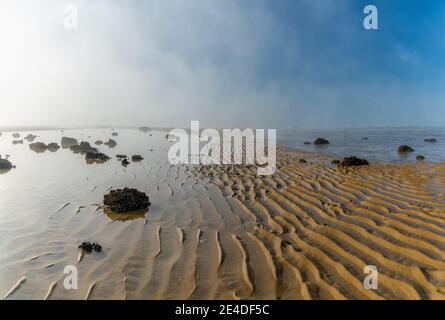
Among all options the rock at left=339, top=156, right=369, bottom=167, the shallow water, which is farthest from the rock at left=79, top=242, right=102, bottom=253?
the shallow water

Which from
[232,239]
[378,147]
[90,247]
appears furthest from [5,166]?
[378,147]

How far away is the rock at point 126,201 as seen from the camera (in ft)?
26.0

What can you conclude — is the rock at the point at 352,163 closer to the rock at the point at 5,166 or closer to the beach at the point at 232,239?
the beach at the point at 232,239

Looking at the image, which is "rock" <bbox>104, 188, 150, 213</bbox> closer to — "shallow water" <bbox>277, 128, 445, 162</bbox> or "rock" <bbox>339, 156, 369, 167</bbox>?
"rock" <bbox>339, 156, 369, 167</bbox>

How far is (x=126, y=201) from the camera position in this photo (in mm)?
8055

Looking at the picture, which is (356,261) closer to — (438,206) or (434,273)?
(434,273)

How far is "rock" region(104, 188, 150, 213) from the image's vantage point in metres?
7.94

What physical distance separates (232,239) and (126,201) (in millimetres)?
3316

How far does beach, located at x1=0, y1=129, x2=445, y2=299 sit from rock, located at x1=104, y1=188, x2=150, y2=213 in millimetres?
272

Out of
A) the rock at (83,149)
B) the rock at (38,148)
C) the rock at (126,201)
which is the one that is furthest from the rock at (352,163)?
the rock at (38,148)

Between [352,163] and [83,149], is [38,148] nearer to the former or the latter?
[83,149]
